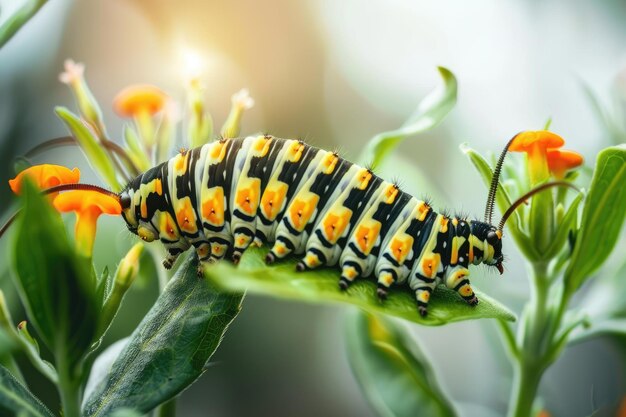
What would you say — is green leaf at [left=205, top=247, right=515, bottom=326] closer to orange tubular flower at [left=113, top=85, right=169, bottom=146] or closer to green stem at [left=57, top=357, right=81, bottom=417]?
green stem at [left=57, top=357, right=81, bottom=417]

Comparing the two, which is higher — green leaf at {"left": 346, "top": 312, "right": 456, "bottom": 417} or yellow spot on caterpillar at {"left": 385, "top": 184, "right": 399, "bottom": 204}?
yellow spot on caterpillar at {"left": 385, "top": 184, "right": 399, "bottom": 204}

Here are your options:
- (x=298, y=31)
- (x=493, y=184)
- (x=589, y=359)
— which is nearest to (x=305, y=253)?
(x=493, y=184)

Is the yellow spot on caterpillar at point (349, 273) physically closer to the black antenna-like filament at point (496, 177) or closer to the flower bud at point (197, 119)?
the black antenna-like filament at point (496, 177)

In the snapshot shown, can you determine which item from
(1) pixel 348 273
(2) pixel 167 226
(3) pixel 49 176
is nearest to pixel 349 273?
(1) pixel 348 273

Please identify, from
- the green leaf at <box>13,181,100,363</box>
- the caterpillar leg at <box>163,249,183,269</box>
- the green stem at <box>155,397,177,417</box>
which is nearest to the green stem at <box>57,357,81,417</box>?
the green leaf at <box>13,181,100,363</box>

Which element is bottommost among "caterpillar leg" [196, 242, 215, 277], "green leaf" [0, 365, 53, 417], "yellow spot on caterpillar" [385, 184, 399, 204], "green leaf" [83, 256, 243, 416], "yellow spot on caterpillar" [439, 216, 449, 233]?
"green leaf" [0, 365, 53, 417]

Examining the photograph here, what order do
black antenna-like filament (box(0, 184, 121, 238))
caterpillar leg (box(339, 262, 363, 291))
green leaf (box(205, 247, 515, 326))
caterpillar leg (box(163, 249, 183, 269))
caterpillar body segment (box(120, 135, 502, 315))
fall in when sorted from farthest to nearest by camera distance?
caterpillar leg (box(163, 249, 183, 269)) < caterpillar body segment (box(120, 135, 502, 315)) < caterpillar leg (box(339, 262, 363, 291)) < black antenna-like filament (box(0, 184, 121, 238)) < green leaf (box(205, 247, 515, 326))

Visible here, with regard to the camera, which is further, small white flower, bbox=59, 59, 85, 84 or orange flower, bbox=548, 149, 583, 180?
small white flower, bbox=59, 59, 85, 84
